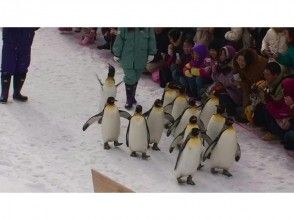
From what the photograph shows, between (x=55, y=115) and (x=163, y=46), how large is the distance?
100cm

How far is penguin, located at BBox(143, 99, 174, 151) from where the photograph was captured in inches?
122

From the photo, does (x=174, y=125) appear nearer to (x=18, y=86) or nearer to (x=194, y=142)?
(x=194, y=142)

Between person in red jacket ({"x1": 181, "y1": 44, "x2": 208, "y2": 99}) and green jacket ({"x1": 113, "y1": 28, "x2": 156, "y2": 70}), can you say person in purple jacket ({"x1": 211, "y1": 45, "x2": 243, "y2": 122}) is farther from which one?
green jacket ({"x1": 113, "y1": 28, "x2": 156, "y2": 70})

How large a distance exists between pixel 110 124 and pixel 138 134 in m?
0.18

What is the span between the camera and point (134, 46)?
3539 millimetres

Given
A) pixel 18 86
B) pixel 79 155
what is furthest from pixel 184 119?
pixel 18 86

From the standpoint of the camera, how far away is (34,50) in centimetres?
457

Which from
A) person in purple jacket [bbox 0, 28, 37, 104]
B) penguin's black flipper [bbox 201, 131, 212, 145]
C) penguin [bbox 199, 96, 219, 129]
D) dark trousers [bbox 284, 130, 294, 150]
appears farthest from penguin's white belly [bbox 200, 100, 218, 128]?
person in purple jacket [bbox 0, 28, 37, 104]

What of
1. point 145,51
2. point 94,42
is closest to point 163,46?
point 145,51

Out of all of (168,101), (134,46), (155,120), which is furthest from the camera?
(134,46)

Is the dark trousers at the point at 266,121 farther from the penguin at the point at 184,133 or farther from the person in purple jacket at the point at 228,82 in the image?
the penguin at the point at 184,133

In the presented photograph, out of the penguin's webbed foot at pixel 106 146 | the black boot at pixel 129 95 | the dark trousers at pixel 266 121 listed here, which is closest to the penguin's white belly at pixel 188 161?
the penguin's webbed foot at pixel 106 146

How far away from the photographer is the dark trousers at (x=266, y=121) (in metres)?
3.34

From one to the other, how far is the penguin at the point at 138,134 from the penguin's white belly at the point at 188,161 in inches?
11.8
